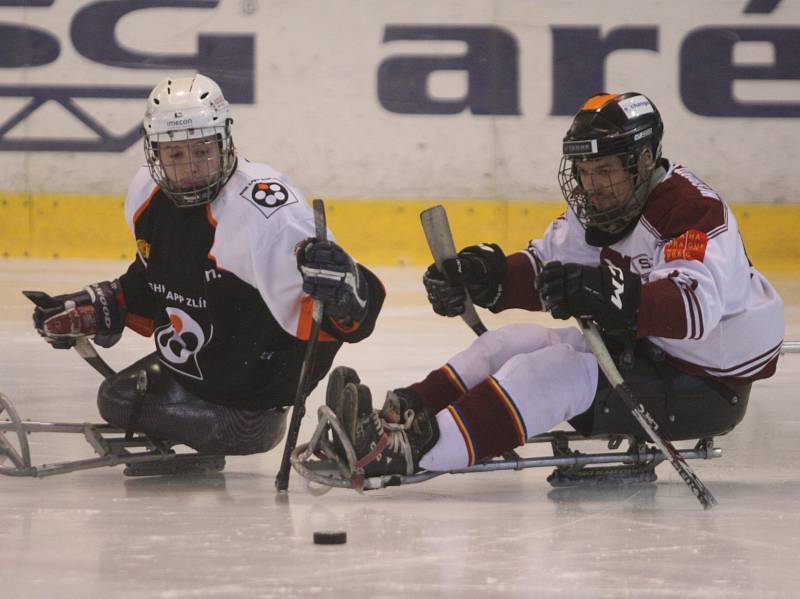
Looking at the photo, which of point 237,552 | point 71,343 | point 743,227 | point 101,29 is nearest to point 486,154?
point 743,227

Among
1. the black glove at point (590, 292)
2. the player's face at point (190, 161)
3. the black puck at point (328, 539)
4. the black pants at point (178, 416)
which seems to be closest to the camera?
the black puck at point (328, 539)

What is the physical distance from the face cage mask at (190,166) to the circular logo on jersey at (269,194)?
8 cm

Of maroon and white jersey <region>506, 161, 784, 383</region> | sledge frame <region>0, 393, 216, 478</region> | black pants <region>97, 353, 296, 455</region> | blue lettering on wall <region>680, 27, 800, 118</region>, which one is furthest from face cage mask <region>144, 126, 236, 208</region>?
blue lettering on wall <region>680, 27, 800, 118</region>

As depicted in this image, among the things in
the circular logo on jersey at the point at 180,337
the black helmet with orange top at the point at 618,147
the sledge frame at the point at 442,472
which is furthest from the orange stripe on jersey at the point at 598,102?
the circular logo on jersey at the point at 180,337

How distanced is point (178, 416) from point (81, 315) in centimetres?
37

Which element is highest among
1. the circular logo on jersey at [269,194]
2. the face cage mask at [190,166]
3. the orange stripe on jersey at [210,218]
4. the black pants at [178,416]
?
the face cage mask at [190,166]

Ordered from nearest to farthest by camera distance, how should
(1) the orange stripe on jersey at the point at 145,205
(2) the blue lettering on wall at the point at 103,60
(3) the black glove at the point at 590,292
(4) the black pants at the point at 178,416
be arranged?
(3) the black glove at the point at 590,292 → (4) the black pants at the point at 178,416 → (1) the orange stripe on jersey at the point at 145,205 → (2) the blue lettering on wall at the point at 103,60

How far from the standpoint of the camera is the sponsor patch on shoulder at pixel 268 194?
10.5ft

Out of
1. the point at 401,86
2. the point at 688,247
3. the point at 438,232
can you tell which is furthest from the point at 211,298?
the point at 401,86

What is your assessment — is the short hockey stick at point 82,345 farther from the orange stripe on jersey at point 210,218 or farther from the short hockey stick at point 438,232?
the short hockey stick at point 438,232

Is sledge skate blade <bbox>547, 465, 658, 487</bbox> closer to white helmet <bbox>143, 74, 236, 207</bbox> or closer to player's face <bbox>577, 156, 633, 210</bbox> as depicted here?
player's face <bbox>577, 156, 633, 210</bbox>

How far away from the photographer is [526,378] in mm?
3014

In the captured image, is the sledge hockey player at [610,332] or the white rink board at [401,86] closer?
the sledge hockey player at [610,332]

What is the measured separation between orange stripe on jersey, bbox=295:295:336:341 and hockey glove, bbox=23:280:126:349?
54cm
